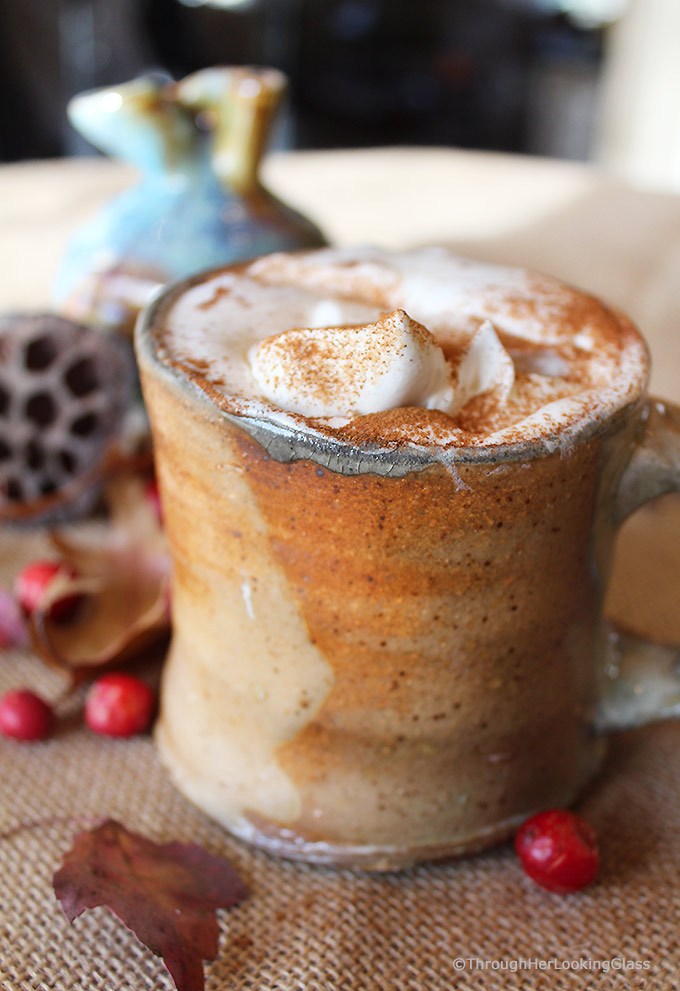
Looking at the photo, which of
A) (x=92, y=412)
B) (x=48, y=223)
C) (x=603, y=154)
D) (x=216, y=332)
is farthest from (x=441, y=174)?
(x=603, y=154)

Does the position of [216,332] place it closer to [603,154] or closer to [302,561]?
[302,561]

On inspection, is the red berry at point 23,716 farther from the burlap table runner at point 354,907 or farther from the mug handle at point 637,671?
the mug handle at point 637,671

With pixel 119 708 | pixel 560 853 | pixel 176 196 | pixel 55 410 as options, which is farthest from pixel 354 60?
pixel 560 853

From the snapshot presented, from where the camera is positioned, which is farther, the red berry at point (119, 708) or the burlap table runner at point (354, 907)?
the red berry at point (119, 708)

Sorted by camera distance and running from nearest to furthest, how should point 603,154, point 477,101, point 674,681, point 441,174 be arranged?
1. point 674,681
2. point 441,174
3. point 603,154
4. point 477,101

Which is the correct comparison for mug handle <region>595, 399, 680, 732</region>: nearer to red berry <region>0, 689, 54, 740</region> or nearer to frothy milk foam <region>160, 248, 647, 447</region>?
frothy milk foam <region>160, 248, 647, 447</region>

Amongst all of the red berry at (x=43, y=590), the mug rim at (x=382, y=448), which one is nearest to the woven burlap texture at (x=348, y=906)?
the red berry at (x=43, y=590)

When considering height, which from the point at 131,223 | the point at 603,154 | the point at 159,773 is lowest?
the point at 603,154
